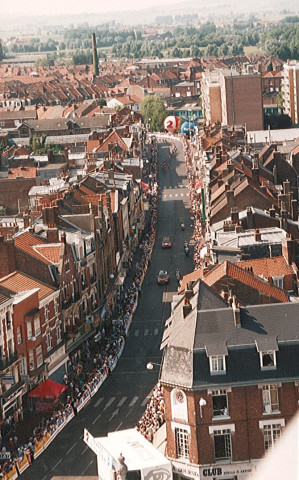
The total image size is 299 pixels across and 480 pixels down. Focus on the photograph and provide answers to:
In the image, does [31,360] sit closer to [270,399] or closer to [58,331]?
[58,331]

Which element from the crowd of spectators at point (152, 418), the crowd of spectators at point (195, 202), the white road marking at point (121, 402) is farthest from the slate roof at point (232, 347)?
the crowd of spectators at point (195, 202)

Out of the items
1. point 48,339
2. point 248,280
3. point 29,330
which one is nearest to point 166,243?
point 48,339

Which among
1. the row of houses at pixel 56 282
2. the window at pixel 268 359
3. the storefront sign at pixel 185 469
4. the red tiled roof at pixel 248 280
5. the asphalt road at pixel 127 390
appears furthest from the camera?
the row of houses at pixel 56 282

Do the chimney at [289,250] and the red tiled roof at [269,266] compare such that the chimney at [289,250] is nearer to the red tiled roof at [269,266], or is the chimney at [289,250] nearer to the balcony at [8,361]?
the red tiled roof at [269,266]

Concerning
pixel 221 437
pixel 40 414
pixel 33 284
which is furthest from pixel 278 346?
pixel 33 284

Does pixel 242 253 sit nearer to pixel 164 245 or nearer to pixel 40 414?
pixel 40 414
